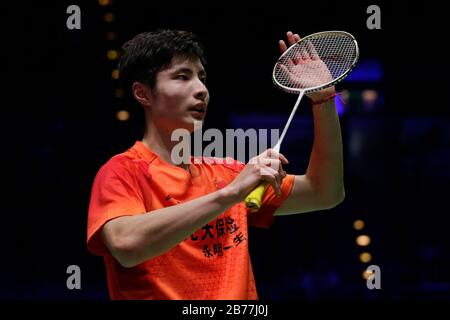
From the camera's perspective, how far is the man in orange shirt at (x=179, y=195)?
1732 mm

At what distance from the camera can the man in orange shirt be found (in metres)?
1.73

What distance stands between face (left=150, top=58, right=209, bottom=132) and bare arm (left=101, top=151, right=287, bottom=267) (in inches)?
11.6

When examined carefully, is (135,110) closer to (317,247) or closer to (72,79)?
(72,79)

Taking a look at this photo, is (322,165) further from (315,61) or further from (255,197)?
(255,197)

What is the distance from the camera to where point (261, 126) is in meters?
3.24

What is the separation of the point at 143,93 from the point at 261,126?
4.10 feet

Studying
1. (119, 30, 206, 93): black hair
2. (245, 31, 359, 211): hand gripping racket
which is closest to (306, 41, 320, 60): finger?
(245, 31, 359, 211): hand gripping racket

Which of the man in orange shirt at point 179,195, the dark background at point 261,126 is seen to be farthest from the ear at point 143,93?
the dark background at point 261,126

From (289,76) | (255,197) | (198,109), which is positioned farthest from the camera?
(289,76)

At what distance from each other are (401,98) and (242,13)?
2.48 ft

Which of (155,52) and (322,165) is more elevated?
(155,52)

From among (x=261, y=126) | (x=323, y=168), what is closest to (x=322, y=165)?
(x=323, y=168)

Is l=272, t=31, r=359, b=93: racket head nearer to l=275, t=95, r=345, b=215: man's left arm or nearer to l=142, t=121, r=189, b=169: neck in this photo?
l=275, t=95, r=345, b=215: man's left arm

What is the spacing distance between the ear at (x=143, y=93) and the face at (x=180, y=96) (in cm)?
2
